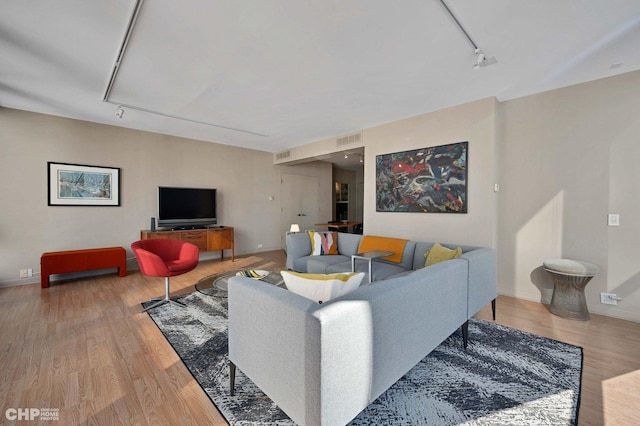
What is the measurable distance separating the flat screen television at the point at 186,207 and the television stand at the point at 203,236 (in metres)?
0.25

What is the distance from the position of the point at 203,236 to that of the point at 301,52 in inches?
165

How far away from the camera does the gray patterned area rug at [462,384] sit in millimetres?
1566

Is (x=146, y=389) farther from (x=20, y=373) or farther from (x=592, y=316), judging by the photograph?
(x=592, y=316)

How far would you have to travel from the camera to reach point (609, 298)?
2.99 m

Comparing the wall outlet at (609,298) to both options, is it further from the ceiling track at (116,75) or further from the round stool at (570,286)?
the ceiling track at (116,75)

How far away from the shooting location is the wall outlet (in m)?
2.96

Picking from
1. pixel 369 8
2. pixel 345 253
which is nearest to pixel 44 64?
pixel 369 8

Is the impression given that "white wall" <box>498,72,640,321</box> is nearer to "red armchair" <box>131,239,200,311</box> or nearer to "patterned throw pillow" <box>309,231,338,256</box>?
"patterned throw pillow" <box>309,231,338,256</box>

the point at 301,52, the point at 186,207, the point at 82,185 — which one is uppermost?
the point at 301,52

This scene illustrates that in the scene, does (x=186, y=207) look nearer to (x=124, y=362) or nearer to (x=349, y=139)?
(x=349, y=139)

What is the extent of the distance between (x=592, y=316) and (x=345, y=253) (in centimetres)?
306

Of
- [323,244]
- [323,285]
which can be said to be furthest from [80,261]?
[323,285]

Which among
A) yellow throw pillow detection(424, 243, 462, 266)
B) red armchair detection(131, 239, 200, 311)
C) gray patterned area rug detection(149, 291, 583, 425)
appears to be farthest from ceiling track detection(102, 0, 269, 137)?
yellow throw pillow detection(424, 243, 462, 266)

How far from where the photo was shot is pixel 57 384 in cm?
185
